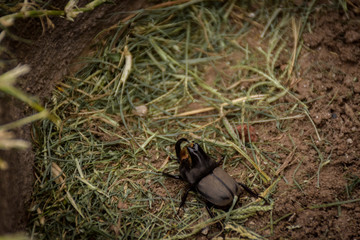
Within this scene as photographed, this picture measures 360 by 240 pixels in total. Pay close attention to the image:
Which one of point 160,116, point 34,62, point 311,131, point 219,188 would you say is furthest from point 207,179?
point 34,62

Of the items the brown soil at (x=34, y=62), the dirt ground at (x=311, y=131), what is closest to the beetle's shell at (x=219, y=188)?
the dirt ground at (x=311, y=131)

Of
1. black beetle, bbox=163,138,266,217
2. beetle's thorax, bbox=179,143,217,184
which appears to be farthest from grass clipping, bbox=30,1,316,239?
beetle's thorax, bbox=179,143,217,184

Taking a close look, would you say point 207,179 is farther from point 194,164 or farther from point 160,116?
point 160,116

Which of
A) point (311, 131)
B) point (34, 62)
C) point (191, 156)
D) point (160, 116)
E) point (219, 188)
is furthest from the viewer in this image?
point (160, 116)

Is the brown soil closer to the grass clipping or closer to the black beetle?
the grass clipping

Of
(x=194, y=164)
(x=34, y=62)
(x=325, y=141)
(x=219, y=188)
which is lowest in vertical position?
(x=325, y=141)
